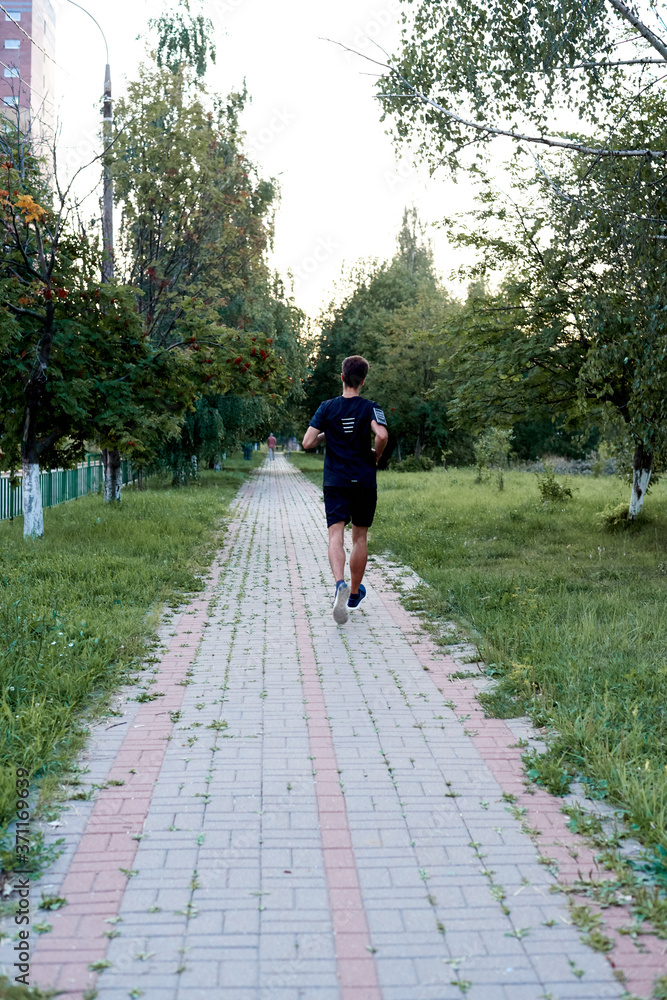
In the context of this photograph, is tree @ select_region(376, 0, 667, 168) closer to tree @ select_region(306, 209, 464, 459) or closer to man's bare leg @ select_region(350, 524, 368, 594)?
man's bare leg @ select_region(350, 524, 368, 594)

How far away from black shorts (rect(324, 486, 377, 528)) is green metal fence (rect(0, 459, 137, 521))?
8111 millimetres

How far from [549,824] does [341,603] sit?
12.4 feet

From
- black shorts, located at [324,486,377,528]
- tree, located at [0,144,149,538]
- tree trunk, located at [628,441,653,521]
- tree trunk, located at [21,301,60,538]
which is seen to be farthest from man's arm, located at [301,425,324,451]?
tree trunk, located at [628,441,653,521]

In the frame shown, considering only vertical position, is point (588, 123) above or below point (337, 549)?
above

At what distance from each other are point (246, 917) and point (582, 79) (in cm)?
905

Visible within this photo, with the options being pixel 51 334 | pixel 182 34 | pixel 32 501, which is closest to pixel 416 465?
pixel 182 34

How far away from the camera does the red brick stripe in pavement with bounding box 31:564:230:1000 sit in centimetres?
277

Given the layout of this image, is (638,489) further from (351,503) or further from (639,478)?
(351,503)

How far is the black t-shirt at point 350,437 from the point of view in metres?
7.34

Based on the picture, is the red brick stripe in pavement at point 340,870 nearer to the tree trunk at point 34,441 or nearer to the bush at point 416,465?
the tree trunk at point 34,441

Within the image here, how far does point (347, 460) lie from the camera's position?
7.38 meters

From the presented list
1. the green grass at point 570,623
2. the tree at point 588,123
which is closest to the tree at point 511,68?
the tree at point 588,123

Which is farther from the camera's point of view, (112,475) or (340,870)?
(112,475)

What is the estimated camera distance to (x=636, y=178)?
893cm
